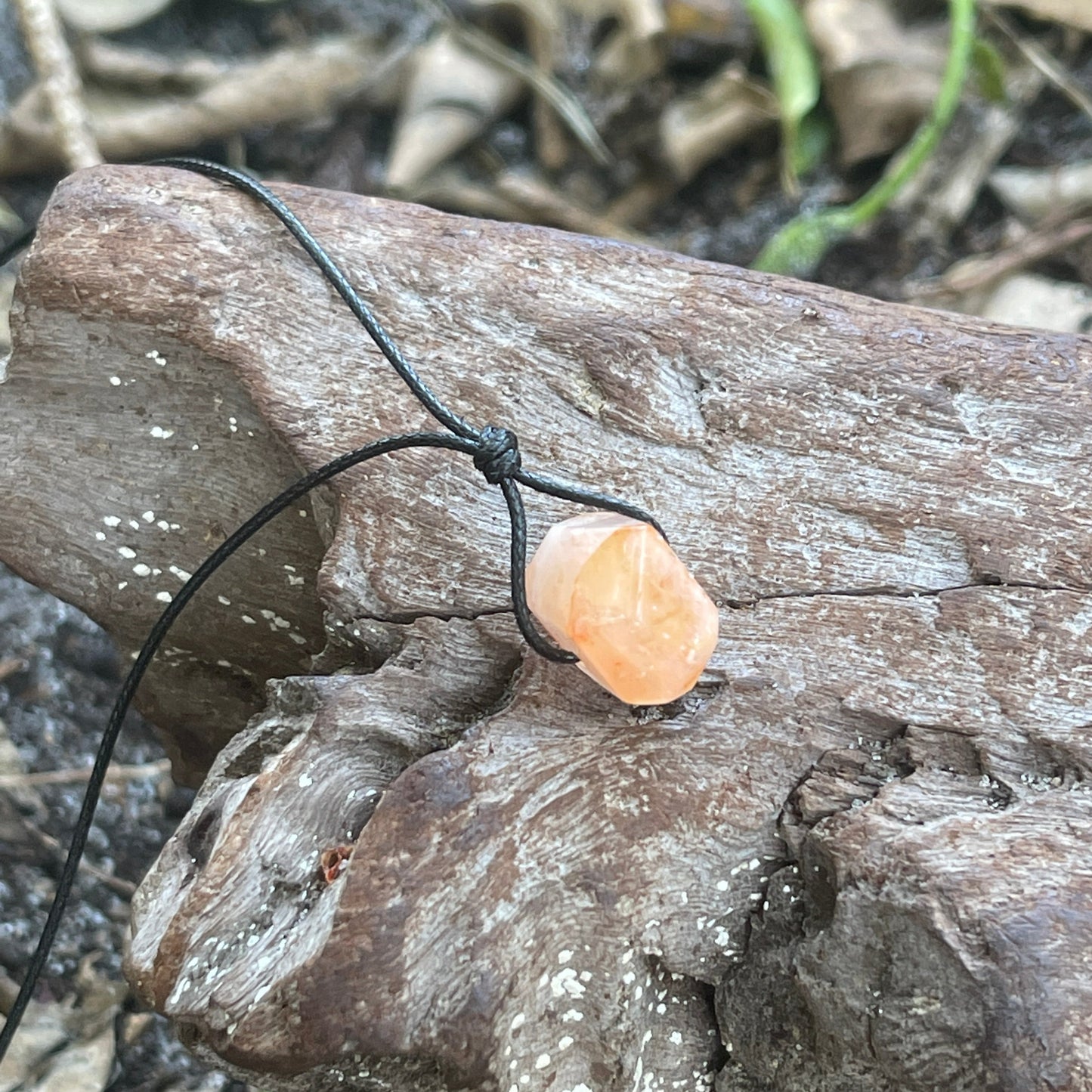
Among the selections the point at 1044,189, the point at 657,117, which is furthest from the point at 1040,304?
the point at 657,117

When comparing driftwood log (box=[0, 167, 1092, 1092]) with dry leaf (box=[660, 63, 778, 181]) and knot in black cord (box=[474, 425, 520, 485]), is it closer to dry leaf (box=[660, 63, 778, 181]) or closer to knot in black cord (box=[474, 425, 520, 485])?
knot in black cord (box=[474, 425, 520, 485])

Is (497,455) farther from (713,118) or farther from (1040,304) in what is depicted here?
(713,118)

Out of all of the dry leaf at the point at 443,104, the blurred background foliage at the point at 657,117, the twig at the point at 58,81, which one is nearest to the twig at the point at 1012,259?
the blurred background foliage at the point at 657,117

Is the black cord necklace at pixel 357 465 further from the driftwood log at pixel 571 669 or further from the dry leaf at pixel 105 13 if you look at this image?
the dry leaf at pixel 105 13

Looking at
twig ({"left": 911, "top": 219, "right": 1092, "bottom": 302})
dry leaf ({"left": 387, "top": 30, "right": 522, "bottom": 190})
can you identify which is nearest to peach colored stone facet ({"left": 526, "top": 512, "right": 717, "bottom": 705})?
twig ({"left": 911, "top": 219, "right": 1092, "bottom": 302})

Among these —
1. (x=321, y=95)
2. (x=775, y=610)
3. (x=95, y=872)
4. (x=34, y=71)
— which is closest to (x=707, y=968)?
(x=775, y=610)

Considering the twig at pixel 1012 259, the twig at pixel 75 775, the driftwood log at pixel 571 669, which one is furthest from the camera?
the twig at pixel 1012 259
